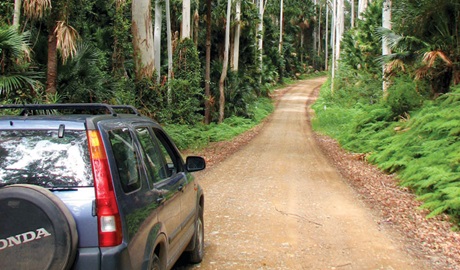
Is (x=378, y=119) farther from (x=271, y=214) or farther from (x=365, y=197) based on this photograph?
(x=271, y=214)

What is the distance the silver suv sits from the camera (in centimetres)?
284

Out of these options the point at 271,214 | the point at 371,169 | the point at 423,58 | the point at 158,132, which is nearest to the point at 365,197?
the point at 271,214

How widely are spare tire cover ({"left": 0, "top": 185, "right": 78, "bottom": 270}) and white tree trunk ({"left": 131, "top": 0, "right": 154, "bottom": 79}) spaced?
14.2 metres

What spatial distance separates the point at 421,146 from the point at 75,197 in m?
10.2

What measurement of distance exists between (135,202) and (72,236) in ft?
1.82

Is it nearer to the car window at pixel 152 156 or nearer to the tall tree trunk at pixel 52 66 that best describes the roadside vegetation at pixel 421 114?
the car window at pixel 152 156

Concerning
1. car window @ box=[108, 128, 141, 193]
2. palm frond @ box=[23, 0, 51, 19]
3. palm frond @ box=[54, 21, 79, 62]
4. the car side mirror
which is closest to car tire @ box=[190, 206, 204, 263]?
the car side mirror

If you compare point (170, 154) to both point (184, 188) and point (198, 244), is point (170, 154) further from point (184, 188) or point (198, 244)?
point (198, 244)

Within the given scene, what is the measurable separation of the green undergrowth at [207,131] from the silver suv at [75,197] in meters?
14.2

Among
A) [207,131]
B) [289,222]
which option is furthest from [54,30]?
[207,131]

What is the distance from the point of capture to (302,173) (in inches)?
505

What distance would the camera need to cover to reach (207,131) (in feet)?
74.1

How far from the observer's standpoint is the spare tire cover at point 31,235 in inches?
111

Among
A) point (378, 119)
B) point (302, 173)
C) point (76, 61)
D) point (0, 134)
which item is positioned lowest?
point (302, 173)
